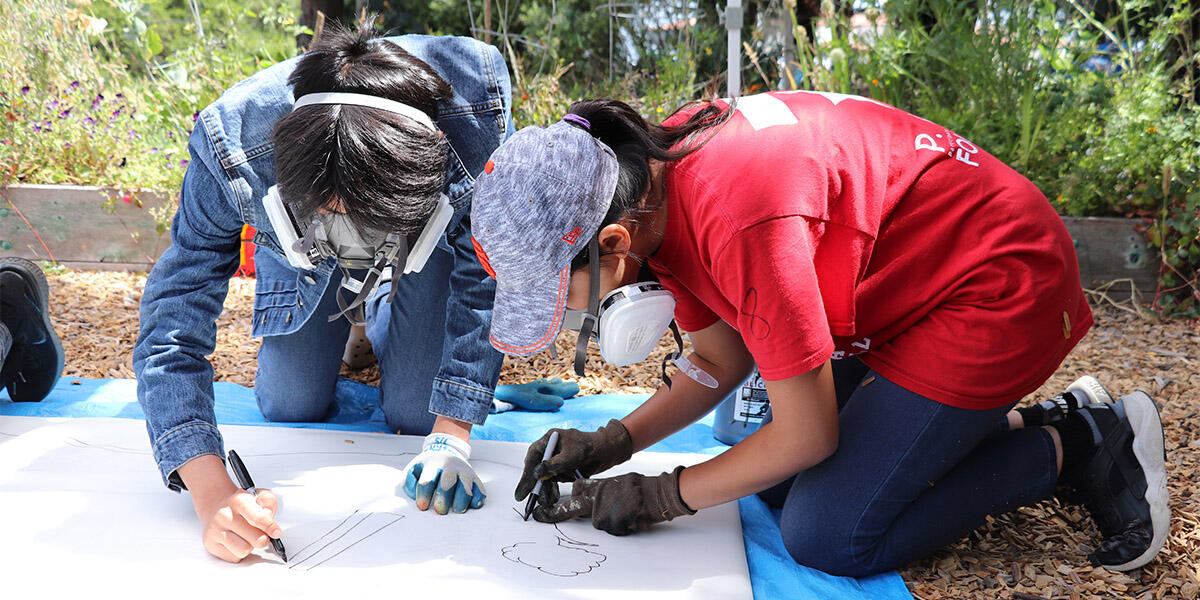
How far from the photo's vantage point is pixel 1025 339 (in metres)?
1.52

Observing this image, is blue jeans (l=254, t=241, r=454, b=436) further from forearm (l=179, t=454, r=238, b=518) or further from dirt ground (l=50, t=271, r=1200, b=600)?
forearm (l=179, t=454, r=238, b=518)

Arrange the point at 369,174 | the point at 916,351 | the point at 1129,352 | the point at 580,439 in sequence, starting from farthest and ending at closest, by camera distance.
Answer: the point at 1129,352 < the point at 580,439 < the point at 916,351 < the point at 369,174

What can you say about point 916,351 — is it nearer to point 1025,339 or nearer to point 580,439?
point 1025,339

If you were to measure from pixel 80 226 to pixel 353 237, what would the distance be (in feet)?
9.48

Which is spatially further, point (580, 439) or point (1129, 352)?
point (1129, 352)

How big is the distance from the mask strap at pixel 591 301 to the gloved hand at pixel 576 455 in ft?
1.11

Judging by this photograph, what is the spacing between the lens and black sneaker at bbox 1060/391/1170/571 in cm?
169

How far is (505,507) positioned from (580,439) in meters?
0.23

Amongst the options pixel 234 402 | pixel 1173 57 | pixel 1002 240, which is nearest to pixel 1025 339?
pixel 1002 240

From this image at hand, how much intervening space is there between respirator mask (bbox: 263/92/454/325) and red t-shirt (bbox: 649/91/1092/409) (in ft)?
1.66

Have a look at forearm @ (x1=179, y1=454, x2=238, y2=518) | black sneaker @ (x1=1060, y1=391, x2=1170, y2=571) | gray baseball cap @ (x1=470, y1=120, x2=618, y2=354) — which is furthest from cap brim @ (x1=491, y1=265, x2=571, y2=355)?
black sneaker @ (x1=1060, y1=391, x2=1170, y2=571)

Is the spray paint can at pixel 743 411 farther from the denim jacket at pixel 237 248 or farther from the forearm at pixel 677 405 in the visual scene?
the denim jacket at pixel 237 248

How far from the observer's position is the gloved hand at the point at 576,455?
1781 mm

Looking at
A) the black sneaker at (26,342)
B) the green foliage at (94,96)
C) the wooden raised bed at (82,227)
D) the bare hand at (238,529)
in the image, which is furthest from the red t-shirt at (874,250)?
the green foliage at (94,96)
